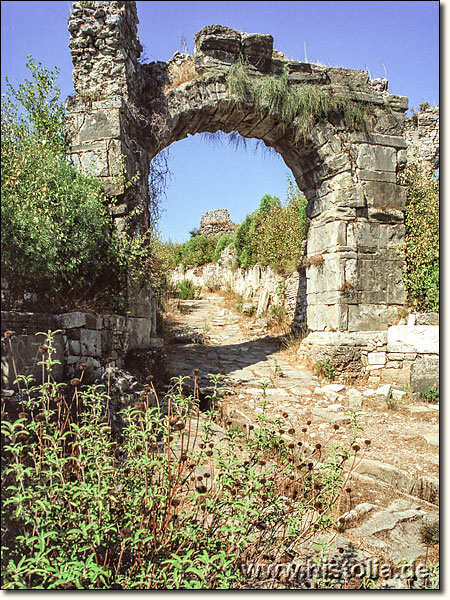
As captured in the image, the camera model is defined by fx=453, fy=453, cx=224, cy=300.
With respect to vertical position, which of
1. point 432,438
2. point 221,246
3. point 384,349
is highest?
point 221,246

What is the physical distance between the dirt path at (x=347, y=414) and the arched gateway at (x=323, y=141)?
1.27 m

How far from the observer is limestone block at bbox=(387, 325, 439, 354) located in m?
6.85

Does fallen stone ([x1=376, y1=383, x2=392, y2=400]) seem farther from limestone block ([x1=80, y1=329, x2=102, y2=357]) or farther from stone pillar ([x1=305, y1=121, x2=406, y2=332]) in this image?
limestone block ([x1=80, y1=329, x2=102, y2=357])

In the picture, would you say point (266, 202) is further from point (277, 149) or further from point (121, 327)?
point (121, 327)

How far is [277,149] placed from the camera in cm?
835

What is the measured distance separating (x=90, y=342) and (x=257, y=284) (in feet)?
31.4

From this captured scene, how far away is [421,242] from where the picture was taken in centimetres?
747

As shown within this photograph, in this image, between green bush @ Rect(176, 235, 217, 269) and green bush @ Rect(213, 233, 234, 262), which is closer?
green bush @ Rect(213, 233, 234, 262)

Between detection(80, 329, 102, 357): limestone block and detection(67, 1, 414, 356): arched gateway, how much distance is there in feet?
6.97

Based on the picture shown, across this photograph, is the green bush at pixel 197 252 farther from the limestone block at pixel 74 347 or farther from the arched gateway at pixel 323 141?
the limestone block at pixel 74 347

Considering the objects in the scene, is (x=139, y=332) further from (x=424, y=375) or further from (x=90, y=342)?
(x=424, y=375)

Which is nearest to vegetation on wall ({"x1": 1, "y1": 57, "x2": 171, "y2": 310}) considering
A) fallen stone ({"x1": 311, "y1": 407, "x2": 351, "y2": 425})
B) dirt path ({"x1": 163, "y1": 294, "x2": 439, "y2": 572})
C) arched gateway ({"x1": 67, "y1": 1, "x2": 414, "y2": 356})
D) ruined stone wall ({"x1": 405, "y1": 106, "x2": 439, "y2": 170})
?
arched gateway ({"x1": 67, "y1": 1, "x2": 414, "y2": 356})

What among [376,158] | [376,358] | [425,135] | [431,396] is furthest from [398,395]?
[425,135]

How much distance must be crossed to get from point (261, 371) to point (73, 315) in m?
3.81
